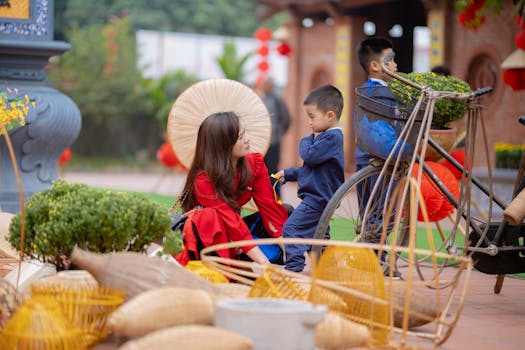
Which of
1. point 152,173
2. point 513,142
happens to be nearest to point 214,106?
point 513,142

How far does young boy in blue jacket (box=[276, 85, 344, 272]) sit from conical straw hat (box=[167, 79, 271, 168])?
293 mm

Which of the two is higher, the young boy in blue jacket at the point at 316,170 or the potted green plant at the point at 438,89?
the potted green plant at the point at 438,89

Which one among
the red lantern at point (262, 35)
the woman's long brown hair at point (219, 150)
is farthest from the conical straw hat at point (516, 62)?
the red lantern at point (262, 35)

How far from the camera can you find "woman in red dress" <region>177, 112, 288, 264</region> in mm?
5262

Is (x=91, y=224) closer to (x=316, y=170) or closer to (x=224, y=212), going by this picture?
(x=224, y=212)

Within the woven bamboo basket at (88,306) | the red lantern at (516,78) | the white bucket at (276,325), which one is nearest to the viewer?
the white bucket at (276,325)

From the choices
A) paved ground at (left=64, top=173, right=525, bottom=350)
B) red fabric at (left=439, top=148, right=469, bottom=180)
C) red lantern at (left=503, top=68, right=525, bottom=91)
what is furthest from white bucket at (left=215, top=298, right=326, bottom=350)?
red lantern at (left=503, top=68, right=525, bottom=91)

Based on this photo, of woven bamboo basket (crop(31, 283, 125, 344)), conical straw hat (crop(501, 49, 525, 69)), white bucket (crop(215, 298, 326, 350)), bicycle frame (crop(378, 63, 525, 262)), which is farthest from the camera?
conical straw hat (crop(501, 49, 525, 69))

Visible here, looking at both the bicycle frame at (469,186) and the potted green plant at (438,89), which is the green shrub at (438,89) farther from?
the bicycle frame at (469,186)

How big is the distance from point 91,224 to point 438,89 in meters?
2.21

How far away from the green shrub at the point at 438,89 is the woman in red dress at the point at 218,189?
0.90m

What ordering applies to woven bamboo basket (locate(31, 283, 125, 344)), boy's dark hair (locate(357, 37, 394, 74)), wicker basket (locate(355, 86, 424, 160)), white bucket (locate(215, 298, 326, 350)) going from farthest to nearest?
boy's dark hair (locate(357, 37, 394, 74)) < wicker basket (locate(355, 86, 424, 160)) < woven bamboo basket (locate(31, 283, 125, 344)) < white bucket (locate(215, 298, 326, 350))

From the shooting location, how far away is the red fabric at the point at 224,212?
5.26 metres

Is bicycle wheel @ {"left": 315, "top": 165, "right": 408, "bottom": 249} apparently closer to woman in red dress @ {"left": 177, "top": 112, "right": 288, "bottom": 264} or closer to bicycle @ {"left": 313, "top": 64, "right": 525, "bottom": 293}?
bicycle @ {"left": 313, "top": 64, "right": 525, "bottom": 293}
